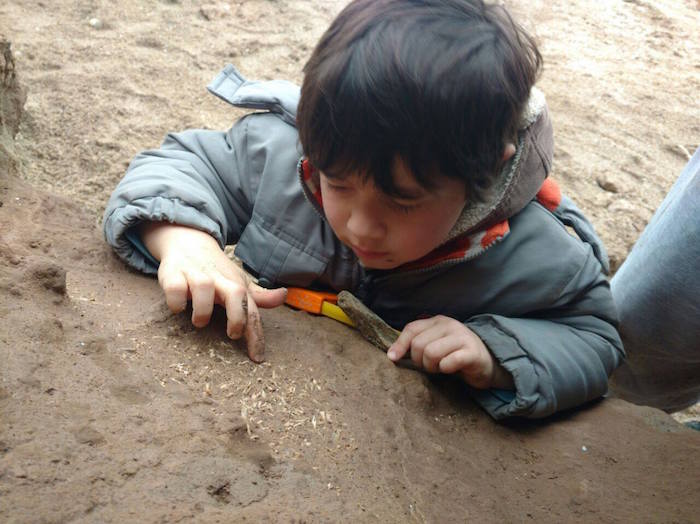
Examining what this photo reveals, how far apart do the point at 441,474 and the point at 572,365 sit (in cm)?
60

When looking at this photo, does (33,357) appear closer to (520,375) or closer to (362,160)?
(362,160)

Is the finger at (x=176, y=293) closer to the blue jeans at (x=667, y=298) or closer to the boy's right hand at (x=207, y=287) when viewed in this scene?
the boy's right hand at (x=207, y=287)

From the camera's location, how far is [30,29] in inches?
134

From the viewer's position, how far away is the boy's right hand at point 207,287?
1.61 m

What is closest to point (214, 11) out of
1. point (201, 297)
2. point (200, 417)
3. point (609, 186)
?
point (609, 186)

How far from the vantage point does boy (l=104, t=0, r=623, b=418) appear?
153cm

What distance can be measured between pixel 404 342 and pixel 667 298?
1073 millimetres

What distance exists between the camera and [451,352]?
6.03ft

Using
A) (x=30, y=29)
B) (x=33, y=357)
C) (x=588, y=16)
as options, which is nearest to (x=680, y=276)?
(x=33, y=357)

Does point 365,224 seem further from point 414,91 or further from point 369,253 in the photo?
point 414,91

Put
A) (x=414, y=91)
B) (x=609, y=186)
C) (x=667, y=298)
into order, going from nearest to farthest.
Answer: (x=414, y=91), (x=667, y=298), (x=609, y=186)

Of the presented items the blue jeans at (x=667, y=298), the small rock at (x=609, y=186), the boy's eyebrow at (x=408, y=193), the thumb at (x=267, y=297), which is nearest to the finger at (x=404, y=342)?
the thumb at (x=267, y=297)

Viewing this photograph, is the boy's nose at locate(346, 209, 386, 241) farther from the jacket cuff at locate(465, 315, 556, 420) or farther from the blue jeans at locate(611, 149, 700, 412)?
the blue jeans at locate(611, 149, 700, 412)

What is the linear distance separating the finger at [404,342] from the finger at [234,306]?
1.31 ft
